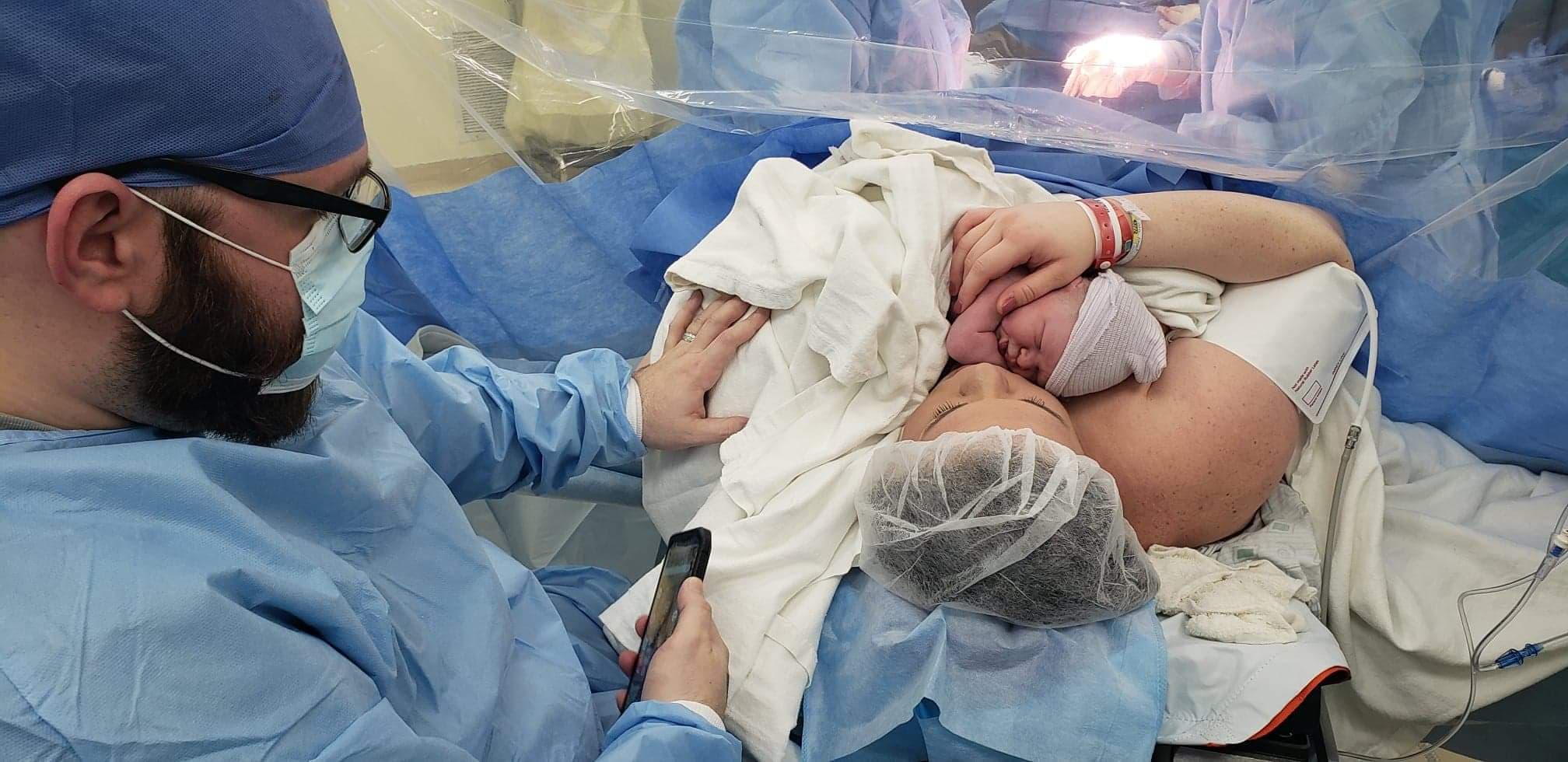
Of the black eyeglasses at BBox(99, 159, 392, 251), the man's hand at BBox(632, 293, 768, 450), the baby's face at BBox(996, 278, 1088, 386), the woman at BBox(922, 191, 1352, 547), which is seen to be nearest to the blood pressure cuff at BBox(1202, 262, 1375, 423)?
the woman at BBox(922, 191, 1352, 547)

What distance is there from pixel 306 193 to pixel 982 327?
2.88ft

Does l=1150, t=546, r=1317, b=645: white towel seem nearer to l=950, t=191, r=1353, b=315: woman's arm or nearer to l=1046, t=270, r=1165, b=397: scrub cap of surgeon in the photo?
l=1046, t=270, r=1165, b=397: scrub cap of surgeon

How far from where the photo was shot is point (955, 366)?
4.58 feet

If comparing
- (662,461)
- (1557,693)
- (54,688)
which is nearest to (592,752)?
(662,461)

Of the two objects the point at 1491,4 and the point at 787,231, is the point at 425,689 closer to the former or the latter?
the point at 787,231

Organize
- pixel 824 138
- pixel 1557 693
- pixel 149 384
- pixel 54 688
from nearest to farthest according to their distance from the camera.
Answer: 1. pixel 54 688
2. pixel 149 384
3. pixel 1557 693
4. pixel 824 138

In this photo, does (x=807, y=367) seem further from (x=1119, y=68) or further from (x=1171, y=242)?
(x=1119, y=68)

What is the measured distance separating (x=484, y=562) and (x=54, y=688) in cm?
51

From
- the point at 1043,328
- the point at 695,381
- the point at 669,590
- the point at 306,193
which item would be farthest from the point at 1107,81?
the point at 306,193

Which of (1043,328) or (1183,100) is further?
(1183,100)

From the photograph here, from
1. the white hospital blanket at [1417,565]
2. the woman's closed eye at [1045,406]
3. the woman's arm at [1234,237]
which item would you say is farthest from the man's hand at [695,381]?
the white hospital blanket at [1417,565]

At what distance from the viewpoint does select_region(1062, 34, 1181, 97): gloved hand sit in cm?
154

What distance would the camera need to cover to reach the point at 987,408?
122 centimetres

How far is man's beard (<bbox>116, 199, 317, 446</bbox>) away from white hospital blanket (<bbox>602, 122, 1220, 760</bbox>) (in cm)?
60
